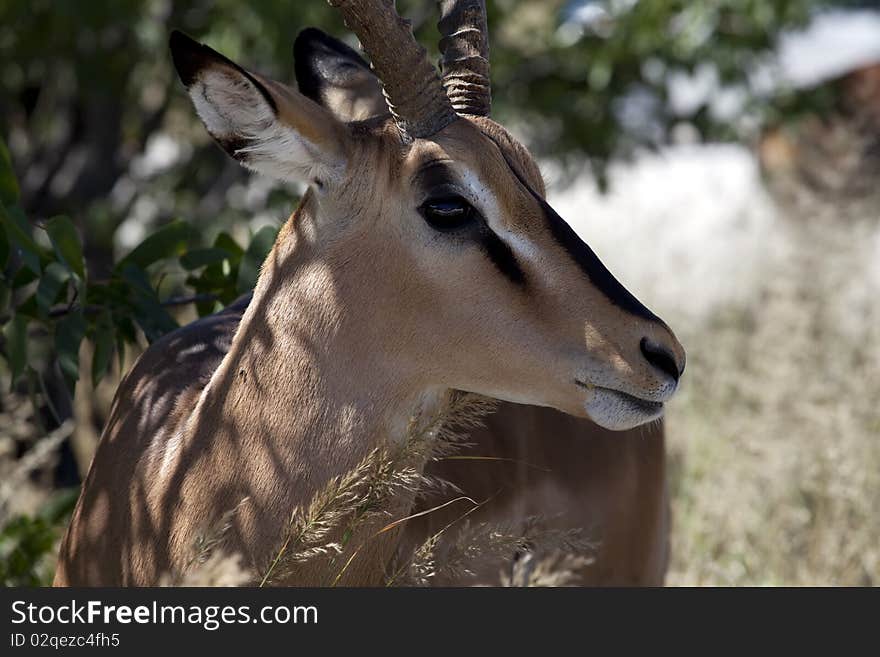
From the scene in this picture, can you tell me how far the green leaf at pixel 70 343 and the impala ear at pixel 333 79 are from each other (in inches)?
43.4

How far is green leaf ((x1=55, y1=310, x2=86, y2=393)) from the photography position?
381 cm

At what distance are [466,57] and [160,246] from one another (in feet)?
4.78

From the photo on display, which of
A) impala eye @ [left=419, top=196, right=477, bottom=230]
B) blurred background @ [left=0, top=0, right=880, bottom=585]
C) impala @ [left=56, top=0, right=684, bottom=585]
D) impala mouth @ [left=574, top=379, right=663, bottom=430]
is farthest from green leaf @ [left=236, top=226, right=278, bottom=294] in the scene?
impala mouth @ [left=574, top=379, right=663, bottom=430]

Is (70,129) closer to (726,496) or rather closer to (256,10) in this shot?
(256,10)

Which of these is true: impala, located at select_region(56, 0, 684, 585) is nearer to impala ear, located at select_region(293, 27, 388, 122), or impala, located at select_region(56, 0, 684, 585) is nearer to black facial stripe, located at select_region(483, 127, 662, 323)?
black facial stripe, located at select_region(483, 127, 662, 323)

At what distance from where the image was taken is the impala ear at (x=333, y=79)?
13.4 feet

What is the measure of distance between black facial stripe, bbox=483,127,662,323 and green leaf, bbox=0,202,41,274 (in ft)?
5.50

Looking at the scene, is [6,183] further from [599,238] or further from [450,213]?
[599,238]

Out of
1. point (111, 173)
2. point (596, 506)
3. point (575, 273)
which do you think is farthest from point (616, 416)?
point (111, 173)

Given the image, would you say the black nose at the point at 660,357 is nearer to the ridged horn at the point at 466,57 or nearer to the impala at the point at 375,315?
the impala at the point at 375,315

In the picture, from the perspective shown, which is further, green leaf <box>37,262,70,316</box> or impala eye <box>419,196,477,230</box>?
green leaf <box>37,262,70,316</box>

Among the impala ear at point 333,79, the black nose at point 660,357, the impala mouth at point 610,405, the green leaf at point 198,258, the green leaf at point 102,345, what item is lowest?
the impala mouth at point 610,405

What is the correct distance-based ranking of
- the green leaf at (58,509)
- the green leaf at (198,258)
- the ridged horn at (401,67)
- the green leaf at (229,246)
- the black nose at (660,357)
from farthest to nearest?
1. the green leaf at (58,509)
2. the green leaf at (229,246)
3. the green leaf at (198,258)
4. the ridged horn at (401,67)
5. the black nose at (660,357)

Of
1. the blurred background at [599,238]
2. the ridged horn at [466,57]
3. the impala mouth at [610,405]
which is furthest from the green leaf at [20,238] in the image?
the impala mouth at [610,405]
